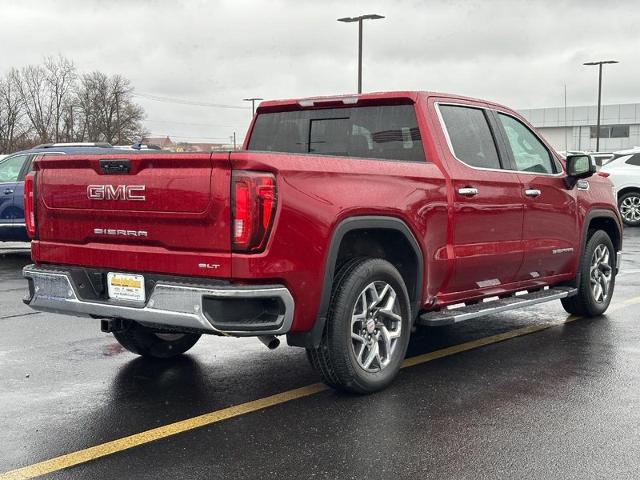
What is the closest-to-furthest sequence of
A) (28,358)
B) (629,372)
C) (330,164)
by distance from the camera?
1. (330,164)
2. (629,372)
3. (28,358)

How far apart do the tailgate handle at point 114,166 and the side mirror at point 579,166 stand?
3.83m

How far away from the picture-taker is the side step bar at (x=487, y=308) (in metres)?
5.37

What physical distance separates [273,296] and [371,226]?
88cm

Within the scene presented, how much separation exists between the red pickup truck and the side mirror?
0.01 meters

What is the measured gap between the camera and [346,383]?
188 inches

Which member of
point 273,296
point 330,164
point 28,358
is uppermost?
point 330,164

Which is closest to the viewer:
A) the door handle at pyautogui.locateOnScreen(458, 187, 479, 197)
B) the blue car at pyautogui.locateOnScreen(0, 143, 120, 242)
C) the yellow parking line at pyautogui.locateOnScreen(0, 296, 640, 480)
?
the yellow parking line at pyautogui.locateOnScreen(0, 296, 640, 480)

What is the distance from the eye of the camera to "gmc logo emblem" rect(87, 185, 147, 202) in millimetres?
4492

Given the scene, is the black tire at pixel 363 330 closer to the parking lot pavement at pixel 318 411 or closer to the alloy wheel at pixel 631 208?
the parking lot pavement at pixel 318 411

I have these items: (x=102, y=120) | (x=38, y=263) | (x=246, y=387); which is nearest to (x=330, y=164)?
(x=246, y=387)

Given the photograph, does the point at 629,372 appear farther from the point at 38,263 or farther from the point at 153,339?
the point at 38,263

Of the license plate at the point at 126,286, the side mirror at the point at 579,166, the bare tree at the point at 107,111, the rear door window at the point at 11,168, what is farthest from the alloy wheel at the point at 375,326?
the bare tree at the point at 107,111

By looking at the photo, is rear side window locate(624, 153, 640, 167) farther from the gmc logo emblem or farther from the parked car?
the gmc logo emblem

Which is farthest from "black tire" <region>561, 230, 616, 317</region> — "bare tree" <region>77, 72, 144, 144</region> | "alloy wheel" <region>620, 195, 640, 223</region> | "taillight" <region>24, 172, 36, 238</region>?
"bare tree" <region>77, 72, 144, 144</region>
